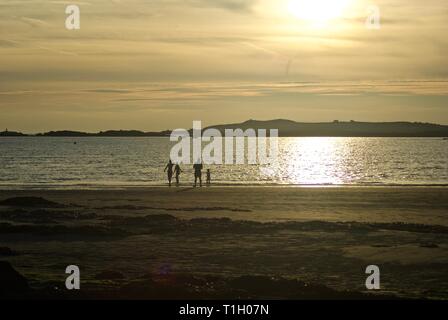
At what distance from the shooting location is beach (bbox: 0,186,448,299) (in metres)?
16.9


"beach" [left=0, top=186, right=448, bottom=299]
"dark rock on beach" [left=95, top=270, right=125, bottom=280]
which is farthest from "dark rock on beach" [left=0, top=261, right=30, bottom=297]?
"dark rock on beach" [left=95, top=270, right=125, bottom=280]

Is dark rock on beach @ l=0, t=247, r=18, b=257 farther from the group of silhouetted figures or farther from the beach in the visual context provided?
the group of silhouetted figures

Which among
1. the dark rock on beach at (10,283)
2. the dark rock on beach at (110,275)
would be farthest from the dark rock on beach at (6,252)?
the dark rock on beach at (10,283)

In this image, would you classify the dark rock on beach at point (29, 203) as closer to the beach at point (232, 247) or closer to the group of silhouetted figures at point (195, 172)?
the beach at point (232, 247)

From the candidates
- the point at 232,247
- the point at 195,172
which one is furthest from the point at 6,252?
the point at 195,172

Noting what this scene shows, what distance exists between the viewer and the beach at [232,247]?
16938mm

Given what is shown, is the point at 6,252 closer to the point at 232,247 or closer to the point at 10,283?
the point at 10,283

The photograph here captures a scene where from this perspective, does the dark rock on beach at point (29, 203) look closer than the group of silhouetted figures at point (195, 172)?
Yes

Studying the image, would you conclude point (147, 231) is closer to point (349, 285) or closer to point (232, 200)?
point (349, 285)

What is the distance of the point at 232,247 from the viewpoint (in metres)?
23.5

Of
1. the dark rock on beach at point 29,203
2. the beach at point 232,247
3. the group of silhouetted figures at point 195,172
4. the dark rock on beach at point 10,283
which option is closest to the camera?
the dark rock on beach at point 10,283
